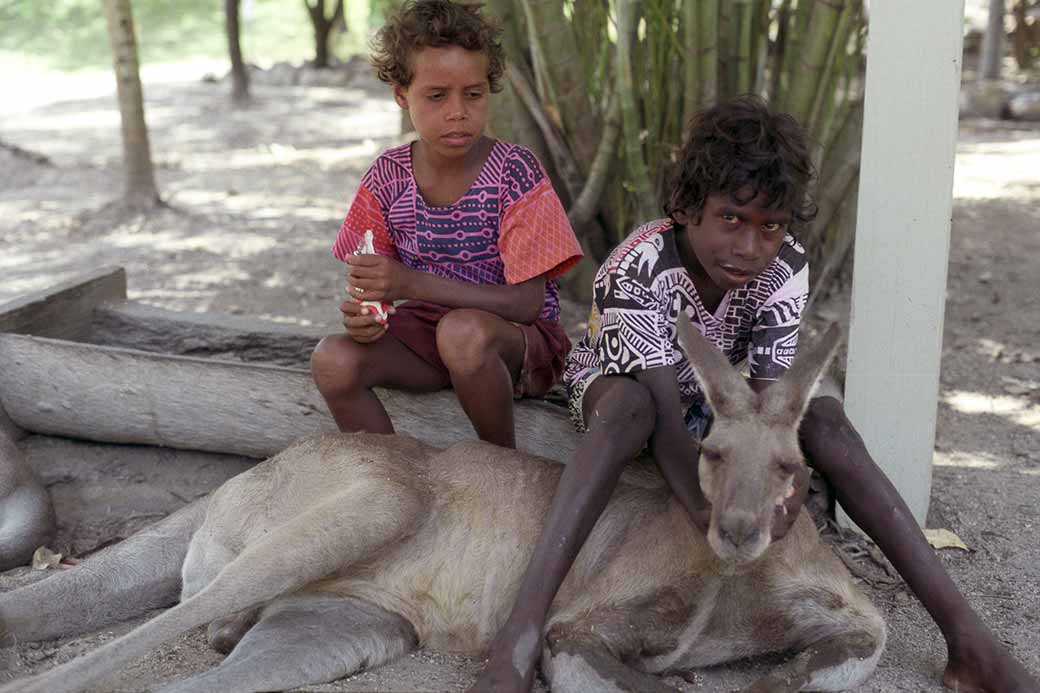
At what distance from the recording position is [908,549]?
10.7ft

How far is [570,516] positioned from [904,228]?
156 cm

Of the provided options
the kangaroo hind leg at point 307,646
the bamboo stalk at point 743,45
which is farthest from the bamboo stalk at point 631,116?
the kangaroo hind leg at point 307,646

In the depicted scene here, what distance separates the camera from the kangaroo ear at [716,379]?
3.01 meters

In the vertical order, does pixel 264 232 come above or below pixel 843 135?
below

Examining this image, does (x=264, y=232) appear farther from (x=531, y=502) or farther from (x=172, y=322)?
(x=531, y=502)

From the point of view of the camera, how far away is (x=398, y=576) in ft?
11.3

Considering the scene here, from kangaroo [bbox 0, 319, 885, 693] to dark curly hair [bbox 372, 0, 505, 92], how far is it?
122 centimetres

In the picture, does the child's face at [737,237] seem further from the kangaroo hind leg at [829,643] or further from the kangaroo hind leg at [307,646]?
the kangaroo hind leg at [307,646]

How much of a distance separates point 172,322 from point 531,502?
2345mm

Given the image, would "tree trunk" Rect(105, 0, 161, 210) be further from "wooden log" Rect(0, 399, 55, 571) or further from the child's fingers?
the child's fingers

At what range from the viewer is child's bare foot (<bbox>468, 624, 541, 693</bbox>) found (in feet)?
9.86

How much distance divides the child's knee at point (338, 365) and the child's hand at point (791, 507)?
150 cm

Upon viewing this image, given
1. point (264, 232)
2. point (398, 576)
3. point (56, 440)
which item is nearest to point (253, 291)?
point (264, 232)

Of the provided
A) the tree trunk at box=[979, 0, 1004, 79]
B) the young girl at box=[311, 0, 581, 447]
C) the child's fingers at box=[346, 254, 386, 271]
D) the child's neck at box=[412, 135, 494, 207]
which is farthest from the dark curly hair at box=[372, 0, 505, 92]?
the tree trunk at box=[979, 0, 1004, 79]
